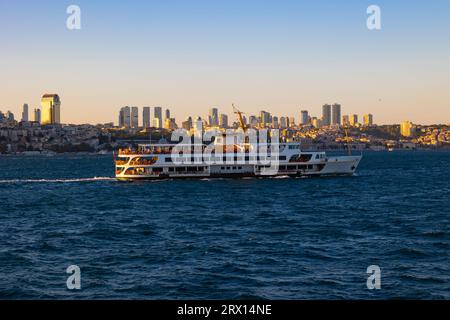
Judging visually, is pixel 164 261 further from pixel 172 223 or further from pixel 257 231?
pixel 172 223

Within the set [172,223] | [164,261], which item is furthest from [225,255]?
[172,223]

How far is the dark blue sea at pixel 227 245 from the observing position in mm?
18469

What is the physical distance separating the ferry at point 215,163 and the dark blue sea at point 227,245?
48.1 feet

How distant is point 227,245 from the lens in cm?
2628

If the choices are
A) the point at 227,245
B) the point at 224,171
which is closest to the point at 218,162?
the point at 224,171

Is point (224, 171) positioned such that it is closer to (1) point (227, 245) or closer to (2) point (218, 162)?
(2) point (218, 162)

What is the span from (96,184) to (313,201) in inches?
1257

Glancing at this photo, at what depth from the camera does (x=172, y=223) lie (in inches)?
1357

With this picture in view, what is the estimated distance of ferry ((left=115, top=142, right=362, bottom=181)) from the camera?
67750mm

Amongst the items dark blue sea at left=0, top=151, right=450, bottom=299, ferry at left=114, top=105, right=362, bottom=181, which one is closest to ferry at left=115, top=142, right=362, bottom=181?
ferry at left=114, top=105, right=362, bottom=181

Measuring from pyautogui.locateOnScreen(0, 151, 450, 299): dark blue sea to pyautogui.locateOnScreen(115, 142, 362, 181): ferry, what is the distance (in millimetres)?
14656

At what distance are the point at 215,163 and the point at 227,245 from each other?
4261cm

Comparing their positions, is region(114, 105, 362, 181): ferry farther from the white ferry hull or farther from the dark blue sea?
the dark blue sea
